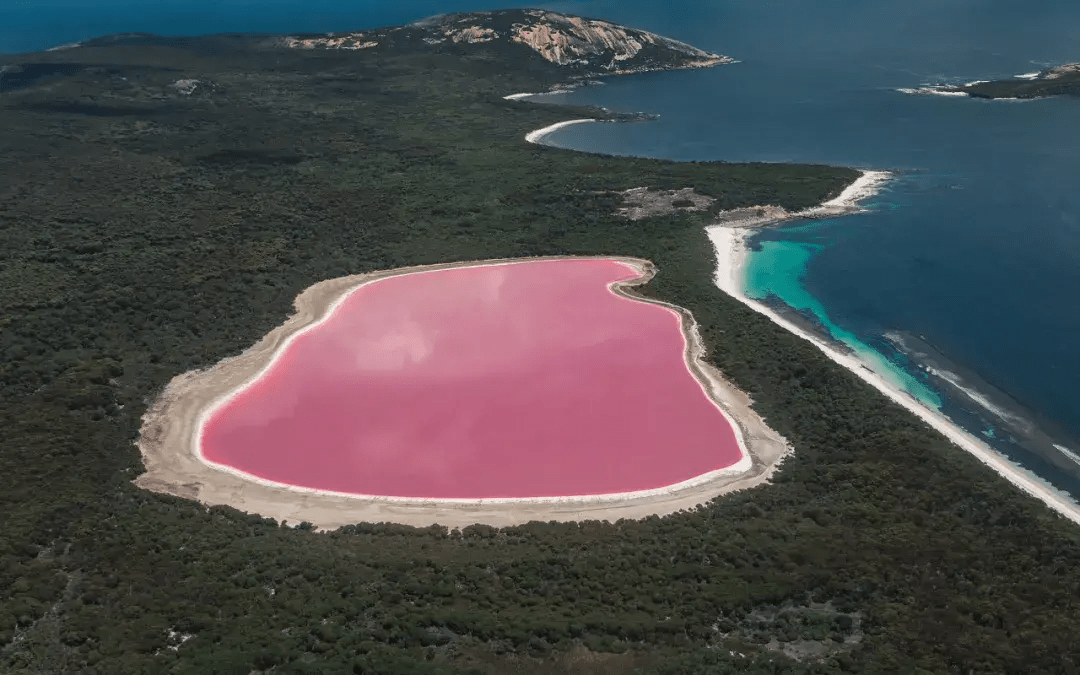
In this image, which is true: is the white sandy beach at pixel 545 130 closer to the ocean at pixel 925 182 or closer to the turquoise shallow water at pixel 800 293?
the ocean at pixel 925 182

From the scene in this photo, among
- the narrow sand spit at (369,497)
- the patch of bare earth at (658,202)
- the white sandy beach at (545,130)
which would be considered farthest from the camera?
the white sandy beach at (545,130)

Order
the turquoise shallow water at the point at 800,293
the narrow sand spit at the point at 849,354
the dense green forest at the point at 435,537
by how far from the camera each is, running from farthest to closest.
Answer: the turquoise shallow water at the point at 800,293 < the narrow sand spit at the point at 849,354 < the dense green forest at the point at 435,537

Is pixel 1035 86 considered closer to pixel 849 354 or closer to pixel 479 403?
pixel 849 354

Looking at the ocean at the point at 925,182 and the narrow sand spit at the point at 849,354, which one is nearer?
the narrow sand spit at the point at 849,354

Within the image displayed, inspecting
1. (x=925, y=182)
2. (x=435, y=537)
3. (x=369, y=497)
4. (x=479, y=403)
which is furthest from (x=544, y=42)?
(x=435, y=537)

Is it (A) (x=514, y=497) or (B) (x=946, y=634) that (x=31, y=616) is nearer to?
(A) (x=514, y=497)

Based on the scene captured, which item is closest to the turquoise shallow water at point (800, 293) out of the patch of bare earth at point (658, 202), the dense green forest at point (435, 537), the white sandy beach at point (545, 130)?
the dense green forest at point (435, 537)

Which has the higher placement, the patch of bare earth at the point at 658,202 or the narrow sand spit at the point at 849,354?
the patch of bare earth at the point at 658,202

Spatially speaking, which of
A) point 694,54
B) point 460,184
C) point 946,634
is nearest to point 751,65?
point 694,54
